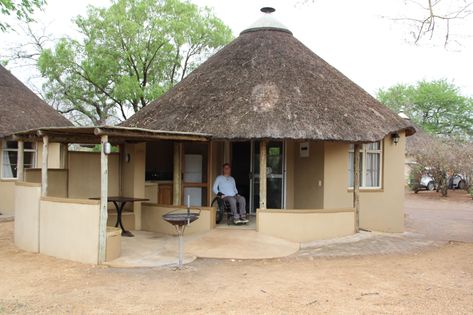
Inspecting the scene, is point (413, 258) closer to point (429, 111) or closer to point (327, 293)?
point (327, 293)

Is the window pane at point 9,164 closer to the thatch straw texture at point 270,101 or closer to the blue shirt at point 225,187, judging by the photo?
the thatch straw texture at point 270,101

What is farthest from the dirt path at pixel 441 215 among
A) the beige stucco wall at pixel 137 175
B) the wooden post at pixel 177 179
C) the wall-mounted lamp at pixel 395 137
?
the beige stucco wall at pixel 137 175

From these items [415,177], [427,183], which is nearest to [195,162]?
[415,177]

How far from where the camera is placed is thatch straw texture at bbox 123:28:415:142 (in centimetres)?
1047

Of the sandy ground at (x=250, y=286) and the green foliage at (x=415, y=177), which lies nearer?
the sandy ground at (x=250, y=286)

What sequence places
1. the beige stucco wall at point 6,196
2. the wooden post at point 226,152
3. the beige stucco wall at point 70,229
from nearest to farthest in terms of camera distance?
1. the beige stucco wall at point 70,229
2. the wooden post at point 226,152
3. the beige stucco wall at point 6,196

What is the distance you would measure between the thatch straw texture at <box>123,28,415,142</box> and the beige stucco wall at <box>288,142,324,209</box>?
1162mm

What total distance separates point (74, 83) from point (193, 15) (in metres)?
7.10

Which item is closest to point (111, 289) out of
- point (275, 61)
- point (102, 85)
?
A: point (275, 61)

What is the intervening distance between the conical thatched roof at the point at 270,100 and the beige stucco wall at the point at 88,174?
136 centimetres

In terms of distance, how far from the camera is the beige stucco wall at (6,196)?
15180 millimetres

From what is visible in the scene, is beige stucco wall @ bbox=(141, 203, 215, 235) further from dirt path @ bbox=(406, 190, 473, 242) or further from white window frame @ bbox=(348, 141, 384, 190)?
dirt path @ bbox=(406, 190, 473, 242)

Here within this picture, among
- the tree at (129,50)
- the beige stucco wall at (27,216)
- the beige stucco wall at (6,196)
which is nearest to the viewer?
the beige stucco wall at (27,216)

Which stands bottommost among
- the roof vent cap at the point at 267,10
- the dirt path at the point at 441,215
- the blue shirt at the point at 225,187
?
the dirt path at the point at 441,215
